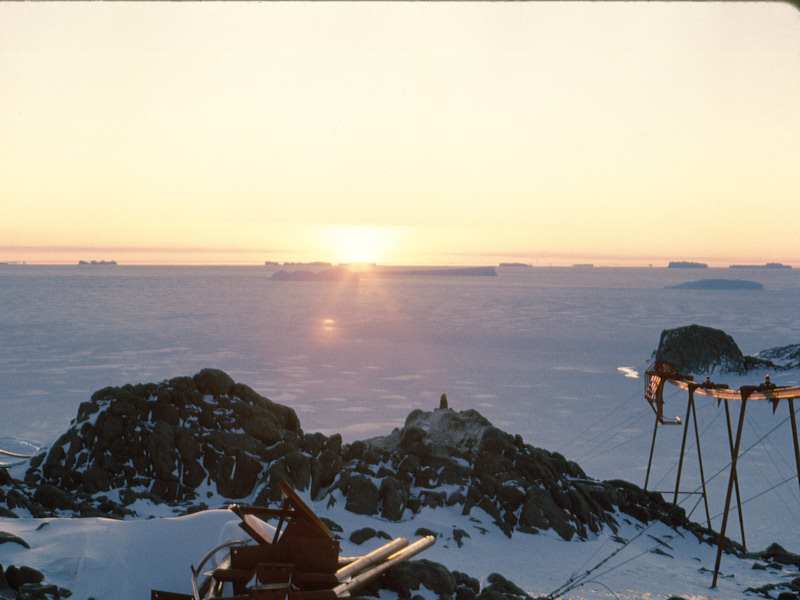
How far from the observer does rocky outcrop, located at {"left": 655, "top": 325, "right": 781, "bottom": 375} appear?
50469 mm

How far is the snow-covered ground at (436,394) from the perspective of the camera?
35.4 feet

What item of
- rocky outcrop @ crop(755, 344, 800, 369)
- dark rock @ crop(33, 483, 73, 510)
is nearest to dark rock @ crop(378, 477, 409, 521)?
dark rock @ crop(33, 483, 73, 510)

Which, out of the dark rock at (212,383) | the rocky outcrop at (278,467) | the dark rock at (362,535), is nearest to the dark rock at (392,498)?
the rocky outcrop at (278,467)

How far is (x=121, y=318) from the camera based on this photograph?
95.4m

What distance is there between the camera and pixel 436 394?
45219 millimetres

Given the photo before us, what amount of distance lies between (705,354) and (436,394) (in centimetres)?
2292

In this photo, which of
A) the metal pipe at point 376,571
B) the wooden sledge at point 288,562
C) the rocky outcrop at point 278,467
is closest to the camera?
the wooden sledge at point 288,562

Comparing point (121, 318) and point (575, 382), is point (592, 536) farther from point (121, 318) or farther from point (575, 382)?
point (121, 318)

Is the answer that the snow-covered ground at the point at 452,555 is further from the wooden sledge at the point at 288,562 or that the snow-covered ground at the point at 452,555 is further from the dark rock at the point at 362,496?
the wooden sledge at the point at 288,562

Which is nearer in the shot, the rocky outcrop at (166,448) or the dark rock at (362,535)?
the dark rock at (362,535)

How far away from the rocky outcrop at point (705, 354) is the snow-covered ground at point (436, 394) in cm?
215

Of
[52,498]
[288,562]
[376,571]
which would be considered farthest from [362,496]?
[288,562]

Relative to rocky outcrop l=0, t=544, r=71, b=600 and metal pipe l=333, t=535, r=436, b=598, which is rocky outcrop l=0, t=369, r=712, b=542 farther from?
rocky outcrop l=0, t=544, r=71, b=600

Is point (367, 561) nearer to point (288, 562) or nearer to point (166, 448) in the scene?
point (288, 562)
